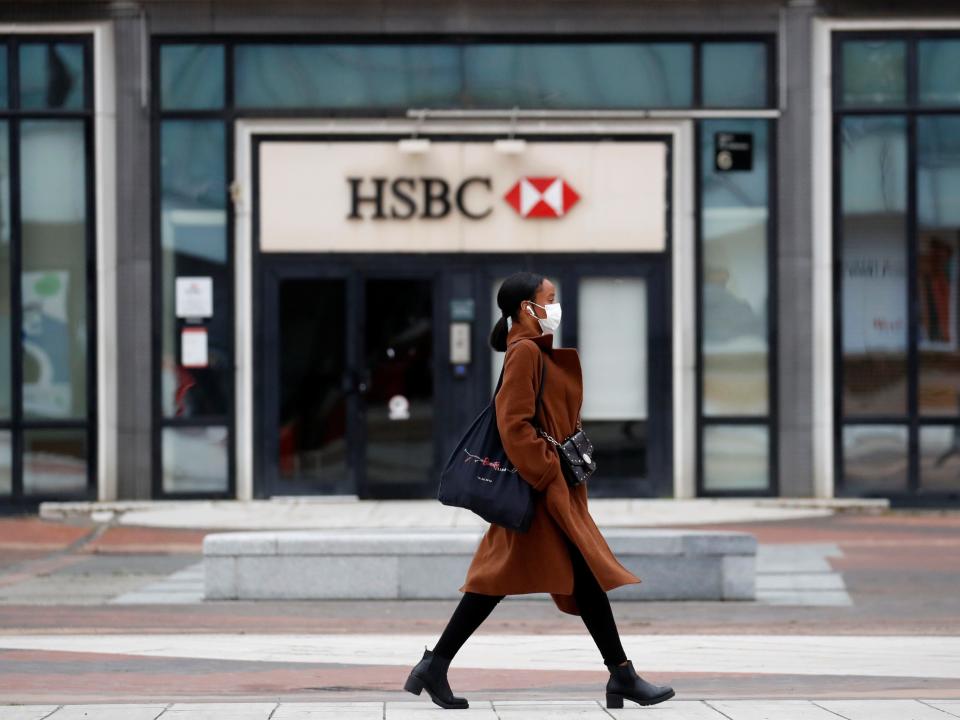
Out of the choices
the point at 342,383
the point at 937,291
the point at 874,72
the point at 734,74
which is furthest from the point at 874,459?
the point at 342,383

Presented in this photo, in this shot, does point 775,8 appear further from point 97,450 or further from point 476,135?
point 97,450

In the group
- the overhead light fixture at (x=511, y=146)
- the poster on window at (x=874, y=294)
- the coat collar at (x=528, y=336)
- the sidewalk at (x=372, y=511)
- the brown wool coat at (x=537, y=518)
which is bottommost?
the sidewalk at (x=372, y=511)

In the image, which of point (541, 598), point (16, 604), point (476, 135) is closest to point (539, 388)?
point (541, 598)

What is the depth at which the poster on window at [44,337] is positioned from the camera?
1755 centimetres

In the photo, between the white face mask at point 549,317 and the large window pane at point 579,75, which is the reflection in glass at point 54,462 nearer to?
the large window pane at point 579,75

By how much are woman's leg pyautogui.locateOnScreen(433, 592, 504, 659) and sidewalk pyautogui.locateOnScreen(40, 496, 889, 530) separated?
8.59 metres

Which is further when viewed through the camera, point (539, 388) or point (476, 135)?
point (476, 135)

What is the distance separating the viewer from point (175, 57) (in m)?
17.6

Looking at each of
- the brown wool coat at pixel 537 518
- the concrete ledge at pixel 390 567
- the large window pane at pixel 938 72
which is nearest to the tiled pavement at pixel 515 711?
the brown wool coat at pixel 537 518

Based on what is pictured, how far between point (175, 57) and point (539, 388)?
1160 centimetres

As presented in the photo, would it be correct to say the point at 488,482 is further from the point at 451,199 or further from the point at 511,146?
the point at 451,199

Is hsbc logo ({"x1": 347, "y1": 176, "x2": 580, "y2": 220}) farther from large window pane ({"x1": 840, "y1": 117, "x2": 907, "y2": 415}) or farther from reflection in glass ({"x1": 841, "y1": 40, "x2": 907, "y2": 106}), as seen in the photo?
reflection in glass ({"x1": 841, "y1": 40, "x2": 907, "y2": 106})

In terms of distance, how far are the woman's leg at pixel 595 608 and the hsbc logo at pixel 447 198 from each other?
10.9 m

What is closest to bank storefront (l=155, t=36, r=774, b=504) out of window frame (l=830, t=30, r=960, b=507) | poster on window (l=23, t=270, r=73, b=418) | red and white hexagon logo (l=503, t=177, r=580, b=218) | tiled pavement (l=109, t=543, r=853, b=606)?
red and white hexagon logo (l=503, t=177, r=580, b=218)
